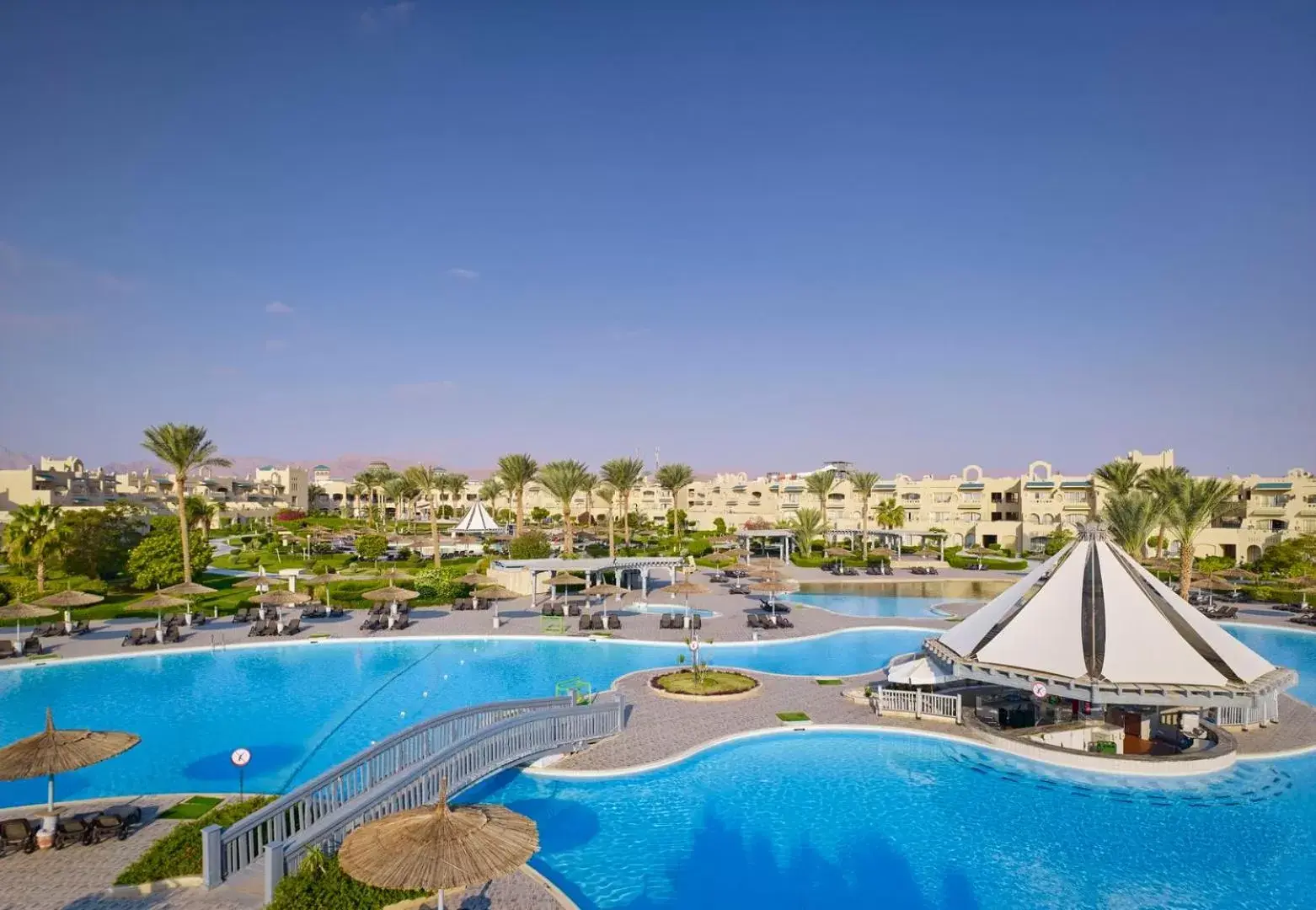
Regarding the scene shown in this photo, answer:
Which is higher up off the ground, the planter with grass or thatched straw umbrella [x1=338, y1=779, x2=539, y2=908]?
thatched straw umbrella [x1=338, y1=779, x2=539, y2=908]

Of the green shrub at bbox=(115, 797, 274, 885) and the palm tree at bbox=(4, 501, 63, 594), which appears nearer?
the green shrub at bbox=(115, 797, 274, 885)

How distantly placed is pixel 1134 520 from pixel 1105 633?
3345 cm

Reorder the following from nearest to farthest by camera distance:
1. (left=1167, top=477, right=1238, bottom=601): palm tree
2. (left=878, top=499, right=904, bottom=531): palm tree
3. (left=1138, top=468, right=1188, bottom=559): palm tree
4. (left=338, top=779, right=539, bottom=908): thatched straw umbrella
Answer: (left=338, top=779, right=539, bottom=908): thatched straw umbrella, (left=1167, top=477, right=1238, bottom=601): palm tree, (left=1138, top=468, right=1188, bottom=559): palm tree, (left=878, top=499, right=904, bottom=531): palm tree

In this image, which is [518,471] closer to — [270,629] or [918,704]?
[270,629]

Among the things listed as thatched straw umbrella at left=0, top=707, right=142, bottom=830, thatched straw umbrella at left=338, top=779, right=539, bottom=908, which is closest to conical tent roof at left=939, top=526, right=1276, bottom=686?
thatched straw umbrella at left=338, top=779, right=539, bottom=908

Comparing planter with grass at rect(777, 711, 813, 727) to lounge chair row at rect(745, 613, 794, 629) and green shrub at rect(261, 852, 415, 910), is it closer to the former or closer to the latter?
green shrub at rect(261, 852, 415, 910)

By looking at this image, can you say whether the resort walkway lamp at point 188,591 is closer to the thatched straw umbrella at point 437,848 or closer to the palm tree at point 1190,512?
the thatched straw umbrella at point 437,848

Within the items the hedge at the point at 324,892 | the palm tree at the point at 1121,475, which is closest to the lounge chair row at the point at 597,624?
the hedge at the point at 324,892

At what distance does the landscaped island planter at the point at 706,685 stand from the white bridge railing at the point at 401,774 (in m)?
2.53

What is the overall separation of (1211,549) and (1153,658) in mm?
68037

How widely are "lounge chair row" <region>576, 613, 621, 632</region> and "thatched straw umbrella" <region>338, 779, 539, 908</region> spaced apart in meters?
22.5

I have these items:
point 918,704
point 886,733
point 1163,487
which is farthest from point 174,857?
point 1163,487

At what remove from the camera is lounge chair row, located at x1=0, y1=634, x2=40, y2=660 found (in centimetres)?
2820

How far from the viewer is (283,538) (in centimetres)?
7581
